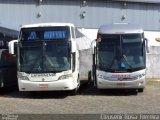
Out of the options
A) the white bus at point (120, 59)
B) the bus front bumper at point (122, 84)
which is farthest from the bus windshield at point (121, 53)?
the bus front bumper at point (122, 84)

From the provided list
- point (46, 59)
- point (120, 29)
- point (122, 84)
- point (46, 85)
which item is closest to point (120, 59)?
point (122, 84)

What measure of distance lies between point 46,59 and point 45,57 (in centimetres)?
9

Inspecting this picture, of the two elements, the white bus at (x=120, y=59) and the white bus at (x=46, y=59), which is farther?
the white bus at (x=120, y=59)

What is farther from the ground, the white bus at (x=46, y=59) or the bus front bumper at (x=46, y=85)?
the white bus at (x=46, y=59)

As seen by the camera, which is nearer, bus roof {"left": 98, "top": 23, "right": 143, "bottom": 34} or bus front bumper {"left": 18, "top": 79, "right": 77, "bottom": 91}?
bus front bumper {"left": 18, "top": 79, "right": 77, "bottom": 91}

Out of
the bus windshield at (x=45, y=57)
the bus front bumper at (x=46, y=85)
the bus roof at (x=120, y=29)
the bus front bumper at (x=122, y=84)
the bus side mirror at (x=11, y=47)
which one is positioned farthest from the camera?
the bus roof at (x=120, y=29)

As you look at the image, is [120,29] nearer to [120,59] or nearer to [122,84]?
[120,59]

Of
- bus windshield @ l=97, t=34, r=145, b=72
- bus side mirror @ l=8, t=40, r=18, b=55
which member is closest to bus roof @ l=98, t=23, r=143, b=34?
bus windshield @ l=97, t=34, r=145, b=72

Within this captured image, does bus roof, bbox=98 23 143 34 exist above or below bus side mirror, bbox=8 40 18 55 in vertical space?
above

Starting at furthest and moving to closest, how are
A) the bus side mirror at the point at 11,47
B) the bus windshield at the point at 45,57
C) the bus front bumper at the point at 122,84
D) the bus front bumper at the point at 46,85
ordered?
the bus front bumper at the point at 122,84
the bus side mirror at the point at 11,47
the bus windshield at the point at 45,57
the bus front bumper at the point at 46,85

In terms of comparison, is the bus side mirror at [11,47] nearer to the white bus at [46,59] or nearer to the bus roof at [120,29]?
the white bus at [46,59]

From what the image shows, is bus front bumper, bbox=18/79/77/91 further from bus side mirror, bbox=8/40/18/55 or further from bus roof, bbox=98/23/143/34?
bus roof, bbox=98/23/143/34

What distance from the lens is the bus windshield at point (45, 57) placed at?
20.0m

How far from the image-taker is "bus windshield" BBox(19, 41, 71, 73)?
2000 centimetres
